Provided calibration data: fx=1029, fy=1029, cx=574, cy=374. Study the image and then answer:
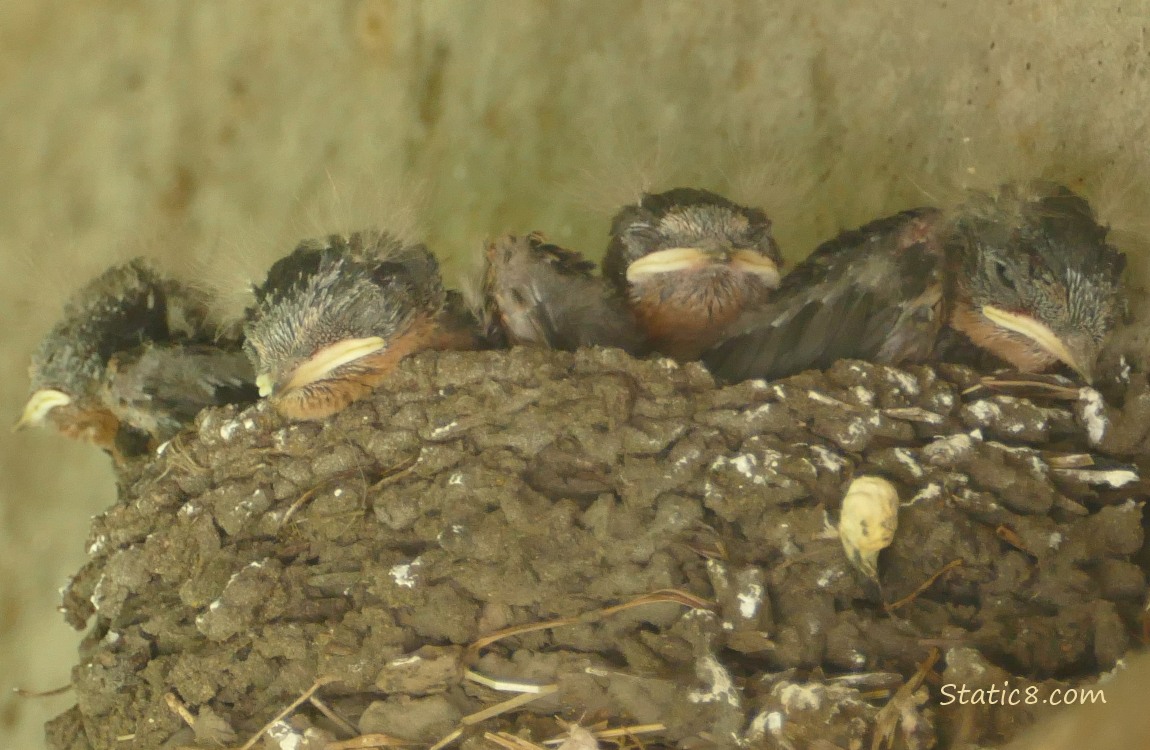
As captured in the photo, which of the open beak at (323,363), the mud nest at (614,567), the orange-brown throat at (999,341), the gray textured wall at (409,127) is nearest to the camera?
the mud nest at (614,567)

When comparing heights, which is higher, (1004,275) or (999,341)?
(1004,275)

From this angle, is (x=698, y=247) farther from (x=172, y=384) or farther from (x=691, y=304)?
(x=172, y=384)

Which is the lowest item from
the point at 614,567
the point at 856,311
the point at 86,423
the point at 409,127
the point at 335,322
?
the point at 614,567

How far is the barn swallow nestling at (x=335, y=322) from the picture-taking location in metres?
1.54

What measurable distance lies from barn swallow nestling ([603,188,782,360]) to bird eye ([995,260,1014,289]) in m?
0.35

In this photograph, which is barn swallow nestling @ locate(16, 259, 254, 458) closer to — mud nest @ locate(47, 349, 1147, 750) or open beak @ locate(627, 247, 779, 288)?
mud nest @ locate(47, 349, 1147, 750)

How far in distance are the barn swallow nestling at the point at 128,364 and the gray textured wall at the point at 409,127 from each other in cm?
11

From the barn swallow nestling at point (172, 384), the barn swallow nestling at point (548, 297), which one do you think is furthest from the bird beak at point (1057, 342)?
the barn swallow nestling at point (172, 384)

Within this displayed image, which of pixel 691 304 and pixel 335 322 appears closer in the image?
pixel 335 322

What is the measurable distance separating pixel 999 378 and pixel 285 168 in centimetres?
155

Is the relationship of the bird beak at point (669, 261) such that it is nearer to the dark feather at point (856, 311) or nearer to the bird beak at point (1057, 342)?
the dark feather at point (856, 311)

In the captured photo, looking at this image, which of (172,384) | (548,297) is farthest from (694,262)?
(172,384)

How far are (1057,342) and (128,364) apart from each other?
154 centimetres

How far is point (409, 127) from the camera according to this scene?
2.34 m
